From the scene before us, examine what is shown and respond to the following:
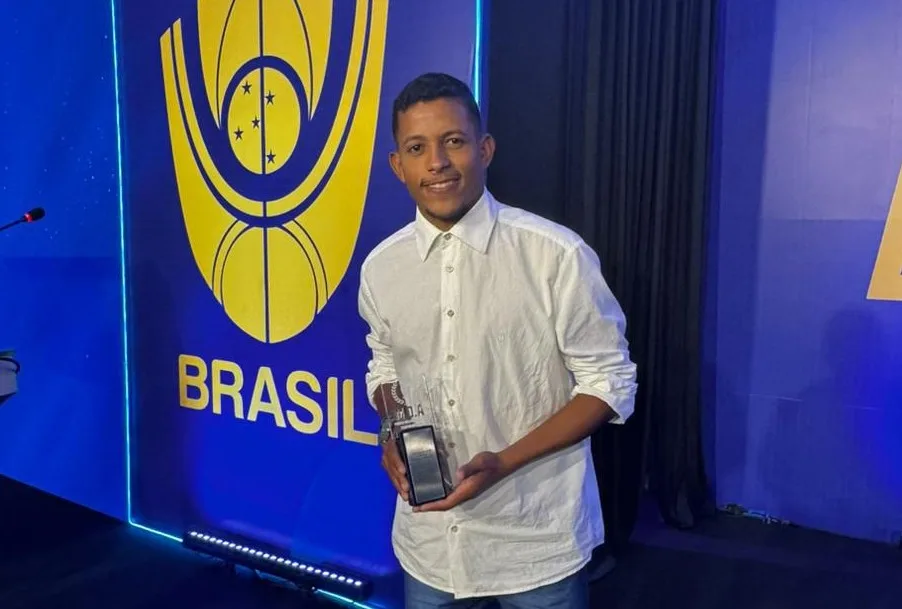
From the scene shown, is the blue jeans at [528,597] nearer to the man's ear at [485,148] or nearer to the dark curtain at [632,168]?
the man's ear at [485,148]

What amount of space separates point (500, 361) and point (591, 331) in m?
0.14

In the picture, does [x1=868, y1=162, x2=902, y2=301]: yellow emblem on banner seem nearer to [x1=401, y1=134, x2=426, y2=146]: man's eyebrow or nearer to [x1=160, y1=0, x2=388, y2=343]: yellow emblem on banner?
[x1=160, y1=0, x2=388, y2=343]: yellow emblem on banner

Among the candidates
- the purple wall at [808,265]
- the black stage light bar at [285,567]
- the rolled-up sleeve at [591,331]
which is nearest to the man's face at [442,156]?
the rolled-up sleeve at [591,331]

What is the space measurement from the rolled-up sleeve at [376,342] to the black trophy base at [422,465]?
0.24 metres

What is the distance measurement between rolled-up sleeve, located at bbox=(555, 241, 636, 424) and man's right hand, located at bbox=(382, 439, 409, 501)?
0.93 feet

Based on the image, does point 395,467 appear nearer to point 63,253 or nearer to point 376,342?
point 376,342

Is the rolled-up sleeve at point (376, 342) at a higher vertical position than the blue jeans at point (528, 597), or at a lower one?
higher

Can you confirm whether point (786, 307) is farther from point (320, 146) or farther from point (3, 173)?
point (3, 173)

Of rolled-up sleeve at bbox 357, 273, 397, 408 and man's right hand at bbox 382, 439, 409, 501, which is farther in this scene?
rolled-up sleeve at bbox 357, 273, 397, 408

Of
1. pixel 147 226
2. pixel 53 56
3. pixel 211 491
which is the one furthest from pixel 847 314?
pixel 53 56

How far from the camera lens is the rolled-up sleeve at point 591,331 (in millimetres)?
1125

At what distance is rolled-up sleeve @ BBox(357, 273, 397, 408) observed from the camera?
1318mm

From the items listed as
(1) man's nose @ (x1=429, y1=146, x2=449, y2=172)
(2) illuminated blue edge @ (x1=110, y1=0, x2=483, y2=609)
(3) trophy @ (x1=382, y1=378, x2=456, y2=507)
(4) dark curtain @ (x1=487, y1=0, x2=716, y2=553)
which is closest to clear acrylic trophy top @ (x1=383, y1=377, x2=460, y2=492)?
(3) trophy @ (x1=382, y1=378, x2=456, y2=507)

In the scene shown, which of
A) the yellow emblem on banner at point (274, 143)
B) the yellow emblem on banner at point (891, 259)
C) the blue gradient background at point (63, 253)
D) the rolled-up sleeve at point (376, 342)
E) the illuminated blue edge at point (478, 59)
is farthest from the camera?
the blue gradient background at point (63, 253)
